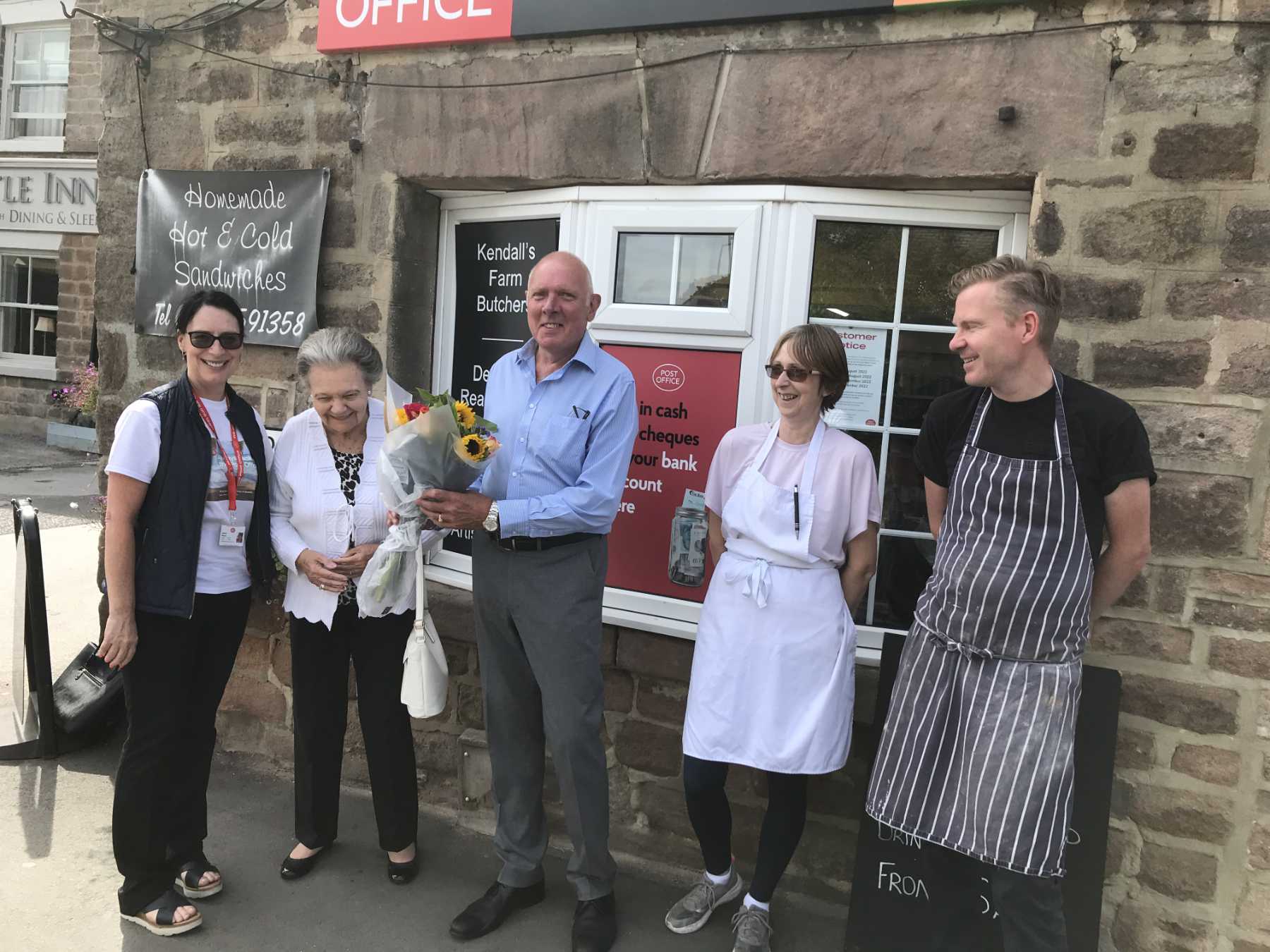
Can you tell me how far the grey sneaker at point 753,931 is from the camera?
3.10m

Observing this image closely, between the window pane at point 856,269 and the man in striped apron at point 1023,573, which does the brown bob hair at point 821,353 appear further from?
the window pane at point 856,269

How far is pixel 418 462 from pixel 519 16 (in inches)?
74.7

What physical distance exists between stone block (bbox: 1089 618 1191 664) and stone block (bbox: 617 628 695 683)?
4.45 ft

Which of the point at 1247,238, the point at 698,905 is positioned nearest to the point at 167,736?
the point at 698,905

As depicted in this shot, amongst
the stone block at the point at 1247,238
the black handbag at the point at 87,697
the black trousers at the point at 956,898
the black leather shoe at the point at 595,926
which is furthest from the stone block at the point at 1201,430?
the black handbag at the point at 87,697

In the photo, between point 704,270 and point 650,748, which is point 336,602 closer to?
point 650,748

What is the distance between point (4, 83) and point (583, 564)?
14701 millimetres

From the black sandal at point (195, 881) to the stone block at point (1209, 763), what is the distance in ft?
10.1

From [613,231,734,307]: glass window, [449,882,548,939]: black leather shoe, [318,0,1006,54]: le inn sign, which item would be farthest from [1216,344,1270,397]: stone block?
[449,882,548,939]: black leather shoe

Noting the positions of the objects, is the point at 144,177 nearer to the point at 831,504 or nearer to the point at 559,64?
the point at 559,64

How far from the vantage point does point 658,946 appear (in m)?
3.23

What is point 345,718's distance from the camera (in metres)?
3.54

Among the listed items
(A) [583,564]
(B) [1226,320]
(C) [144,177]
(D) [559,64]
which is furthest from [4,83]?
(B) [1226,320]

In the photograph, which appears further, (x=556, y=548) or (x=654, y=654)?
(x=654, y=654)
